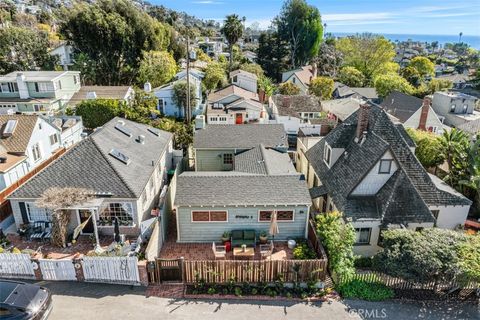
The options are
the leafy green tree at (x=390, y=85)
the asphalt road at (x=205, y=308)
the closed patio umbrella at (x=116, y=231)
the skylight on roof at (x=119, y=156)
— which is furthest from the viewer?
the leafy green tree at (x=390, y=85)

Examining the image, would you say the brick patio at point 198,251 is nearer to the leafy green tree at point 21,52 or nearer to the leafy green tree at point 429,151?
the leafy green tree at point 429,151

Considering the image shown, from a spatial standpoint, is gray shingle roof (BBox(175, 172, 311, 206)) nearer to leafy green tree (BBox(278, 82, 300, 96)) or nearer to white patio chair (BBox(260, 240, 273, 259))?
white patio chair (BBox(260, 240, 273, 259))

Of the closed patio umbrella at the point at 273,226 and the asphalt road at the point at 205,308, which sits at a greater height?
the closed patio umbrella at the point at 273,226

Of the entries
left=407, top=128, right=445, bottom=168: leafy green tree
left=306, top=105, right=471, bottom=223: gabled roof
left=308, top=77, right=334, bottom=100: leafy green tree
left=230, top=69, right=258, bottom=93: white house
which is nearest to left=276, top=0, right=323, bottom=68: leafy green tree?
left=308, top=77, right=334, bottom=100: leafy green tree

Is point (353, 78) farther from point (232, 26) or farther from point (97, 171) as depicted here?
point (97, 171)

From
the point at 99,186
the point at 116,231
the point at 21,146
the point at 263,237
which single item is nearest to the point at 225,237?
the point at 263,237

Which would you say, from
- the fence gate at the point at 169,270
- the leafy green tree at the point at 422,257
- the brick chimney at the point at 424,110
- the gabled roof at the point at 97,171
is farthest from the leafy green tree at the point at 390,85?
the fence gate at the point at 169,270

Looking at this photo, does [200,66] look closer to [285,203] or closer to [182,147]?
[182,147]

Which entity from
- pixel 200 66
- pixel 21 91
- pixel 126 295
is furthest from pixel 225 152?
pixel 200 66
